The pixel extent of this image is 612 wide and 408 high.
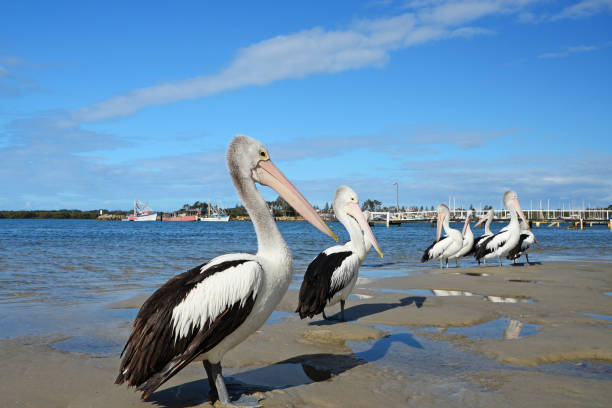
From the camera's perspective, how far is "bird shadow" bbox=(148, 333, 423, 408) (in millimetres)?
3213

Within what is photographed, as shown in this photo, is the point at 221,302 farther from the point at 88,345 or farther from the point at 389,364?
the point at 88,345

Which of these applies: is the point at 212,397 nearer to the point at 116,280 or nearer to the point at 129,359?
the point at 129,359

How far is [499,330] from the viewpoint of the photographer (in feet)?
16.4

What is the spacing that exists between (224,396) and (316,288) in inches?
102

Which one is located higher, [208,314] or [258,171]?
[258,171]

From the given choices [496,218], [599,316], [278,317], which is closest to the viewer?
[599,316]

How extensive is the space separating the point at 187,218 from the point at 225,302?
120 m

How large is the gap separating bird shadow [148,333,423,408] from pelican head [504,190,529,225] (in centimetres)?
1178

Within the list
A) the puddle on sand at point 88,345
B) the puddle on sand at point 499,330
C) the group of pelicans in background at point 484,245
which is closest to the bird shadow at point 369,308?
the puddle on sand at point 499,330

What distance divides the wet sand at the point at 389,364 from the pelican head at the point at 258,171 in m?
1.18

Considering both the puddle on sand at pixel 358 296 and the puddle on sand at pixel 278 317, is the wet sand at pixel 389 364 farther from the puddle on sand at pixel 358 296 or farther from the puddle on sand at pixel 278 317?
the puddle on sand at pixel 358 296

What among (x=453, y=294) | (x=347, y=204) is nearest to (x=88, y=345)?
(x=347, y=204)

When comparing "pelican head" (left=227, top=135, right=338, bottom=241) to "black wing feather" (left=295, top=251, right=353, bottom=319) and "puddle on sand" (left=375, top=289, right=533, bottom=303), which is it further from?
"puddle on sand" (left=375, top=289, right=533, bottom=303)

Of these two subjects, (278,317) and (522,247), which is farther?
(522,247)
